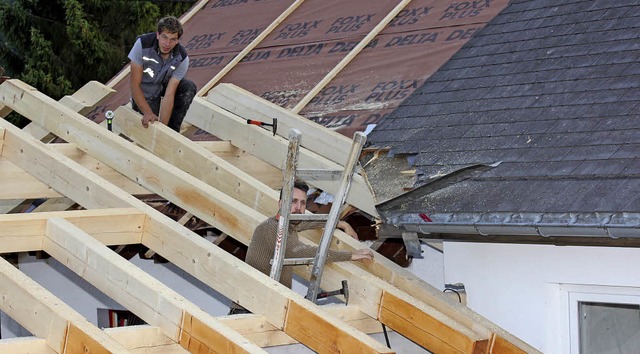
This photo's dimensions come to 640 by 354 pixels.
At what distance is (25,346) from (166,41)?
3088mm

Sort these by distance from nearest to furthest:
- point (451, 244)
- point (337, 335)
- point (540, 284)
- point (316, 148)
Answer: point (337, 335) < point (540, 284) < point (451, 244) < point (316, 148)

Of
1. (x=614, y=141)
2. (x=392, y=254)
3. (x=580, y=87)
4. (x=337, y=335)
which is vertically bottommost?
(x=337, y=335)

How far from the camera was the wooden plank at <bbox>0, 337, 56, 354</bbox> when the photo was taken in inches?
167

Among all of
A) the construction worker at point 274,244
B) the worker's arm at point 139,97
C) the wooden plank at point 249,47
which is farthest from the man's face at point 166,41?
the construction worker at point 274,244

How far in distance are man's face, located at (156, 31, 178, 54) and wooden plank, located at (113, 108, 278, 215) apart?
0.47 meters

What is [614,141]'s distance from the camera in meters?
5.15

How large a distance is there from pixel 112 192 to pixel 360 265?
1.41 meters

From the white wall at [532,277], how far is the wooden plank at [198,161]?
1.13 meters

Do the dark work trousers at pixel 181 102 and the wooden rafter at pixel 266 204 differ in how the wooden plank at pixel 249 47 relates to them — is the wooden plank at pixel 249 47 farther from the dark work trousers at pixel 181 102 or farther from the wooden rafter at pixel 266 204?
the wooden rafter at pixel 266 204

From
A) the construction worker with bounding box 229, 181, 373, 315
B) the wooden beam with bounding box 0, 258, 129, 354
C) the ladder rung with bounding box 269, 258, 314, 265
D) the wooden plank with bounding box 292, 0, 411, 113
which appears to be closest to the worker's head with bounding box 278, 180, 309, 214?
the construction worker with bounding box 229, 181, 373, 315

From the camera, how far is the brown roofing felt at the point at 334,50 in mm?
7977

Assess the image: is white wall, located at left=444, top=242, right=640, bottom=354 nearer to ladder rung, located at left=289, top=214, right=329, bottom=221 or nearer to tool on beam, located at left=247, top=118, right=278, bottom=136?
ladder rung, located at left=289, top=214, right=329, bottom=221

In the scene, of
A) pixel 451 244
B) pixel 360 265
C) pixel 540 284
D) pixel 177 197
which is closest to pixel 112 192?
pixel 177 197

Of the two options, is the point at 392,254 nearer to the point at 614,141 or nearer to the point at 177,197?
the point at 177,197
